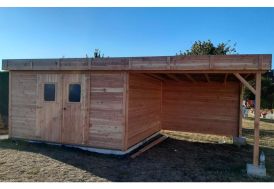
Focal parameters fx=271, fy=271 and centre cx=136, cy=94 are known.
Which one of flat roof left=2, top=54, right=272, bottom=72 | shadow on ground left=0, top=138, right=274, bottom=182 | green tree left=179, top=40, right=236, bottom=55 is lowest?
shadow on ground left=0, top=138, right=274, bottom=182

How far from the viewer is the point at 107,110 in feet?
25.7

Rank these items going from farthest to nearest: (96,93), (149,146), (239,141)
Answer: (239,141) < (149,146) < (96,93)

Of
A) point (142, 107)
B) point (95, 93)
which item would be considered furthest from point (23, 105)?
point (142, 107)

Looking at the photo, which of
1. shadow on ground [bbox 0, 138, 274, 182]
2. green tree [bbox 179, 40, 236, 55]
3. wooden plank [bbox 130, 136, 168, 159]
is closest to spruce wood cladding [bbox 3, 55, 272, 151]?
wooden plank [bbox 130, 136, 168, 159]

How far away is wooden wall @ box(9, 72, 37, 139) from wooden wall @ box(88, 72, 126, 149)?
2111 millimetres

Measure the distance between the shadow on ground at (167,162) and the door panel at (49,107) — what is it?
0.41 m

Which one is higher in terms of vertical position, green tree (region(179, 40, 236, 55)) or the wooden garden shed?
green tree (region(179, 40, 236, 55))

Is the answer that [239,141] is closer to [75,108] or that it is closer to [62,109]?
[75,108]

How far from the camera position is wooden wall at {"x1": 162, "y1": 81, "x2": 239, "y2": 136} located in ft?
35.3

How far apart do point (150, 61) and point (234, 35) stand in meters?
21.9

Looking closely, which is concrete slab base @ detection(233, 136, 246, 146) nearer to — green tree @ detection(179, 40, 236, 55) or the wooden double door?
the wooden double door

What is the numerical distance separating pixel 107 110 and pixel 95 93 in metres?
0.63
